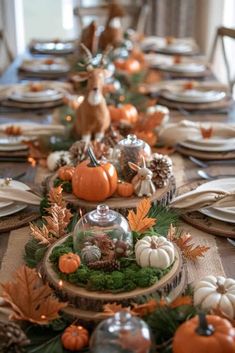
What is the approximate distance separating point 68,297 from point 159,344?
0.61 ft

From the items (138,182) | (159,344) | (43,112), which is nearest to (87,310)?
(159,344)

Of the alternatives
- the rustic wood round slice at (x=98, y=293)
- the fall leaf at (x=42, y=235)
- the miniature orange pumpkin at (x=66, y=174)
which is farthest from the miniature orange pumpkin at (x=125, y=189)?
the rustic wood round slice at (x=98, y=293)

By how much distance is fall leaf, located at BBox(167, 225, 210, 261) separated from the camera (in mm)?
1139

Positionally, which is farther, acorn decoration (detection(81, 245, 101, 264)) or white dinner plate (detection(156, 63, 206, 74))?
white dinner plate (detection(156, 63, 206, 74))

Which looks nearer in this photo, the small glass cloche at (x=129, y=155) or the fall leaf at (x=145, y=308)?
the fall leaf at (x=145, y=308)

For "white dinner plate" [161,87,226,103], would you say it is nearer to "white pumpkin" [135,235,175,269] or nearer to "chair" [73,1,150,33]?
"white pumpkin" [135,235,175,269]

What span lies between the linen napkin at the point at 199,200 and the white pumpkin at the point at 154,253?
31 cm

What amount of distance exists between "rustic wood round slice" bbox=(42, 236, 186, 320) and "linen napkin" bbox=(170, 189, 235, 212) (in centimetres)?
35

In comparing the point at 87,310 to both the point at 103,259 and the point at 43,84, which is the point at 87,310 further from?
the point at 43,84

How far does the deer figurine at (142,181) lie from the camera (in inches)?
52.5

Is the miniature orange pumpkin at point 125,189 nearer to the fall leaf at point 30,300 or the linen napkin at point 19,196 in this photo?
the linen napkin at point 19,196

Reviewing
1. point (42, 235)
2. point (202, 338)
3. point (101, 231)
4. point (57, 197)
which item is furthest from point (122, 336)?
point (57, 197)

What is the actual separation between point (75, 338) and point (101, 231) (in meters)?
0.25

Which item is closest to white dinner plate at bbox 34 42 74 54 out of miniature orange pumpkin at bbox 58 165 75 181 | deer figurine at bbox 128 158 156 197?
miniature orange pumpkin at bbox 58 165 75 181
